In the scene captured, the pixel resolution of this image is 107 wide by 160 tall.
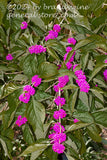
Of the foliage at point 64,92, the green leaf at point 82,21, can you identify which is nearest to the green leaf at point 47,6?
the foliage at point 64,92

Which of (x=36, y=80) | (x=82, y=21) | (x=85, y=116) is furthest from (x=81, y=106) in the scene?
(x=82, y=21)

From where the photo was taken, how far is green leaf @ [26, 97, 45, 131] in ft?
1.69

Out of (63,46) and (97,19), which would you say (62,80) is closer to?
(63,46)

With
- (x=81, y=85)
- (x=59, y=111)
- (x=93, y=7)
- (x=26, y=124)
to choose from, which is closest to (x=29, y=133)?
(x=26, y=124)

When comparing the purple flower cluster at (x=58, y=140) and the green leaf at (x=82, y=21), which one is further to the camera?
the green leaf at (x=82, y=21)

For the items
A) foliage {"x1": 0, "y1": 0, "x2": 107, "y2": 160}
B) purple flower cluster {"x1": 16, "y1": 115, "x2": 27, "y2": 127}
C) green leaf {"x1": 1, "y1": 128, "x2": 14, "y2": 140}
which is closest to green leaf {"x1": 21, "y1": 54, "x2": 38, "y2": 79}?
foliage {"x1": 0, "y1": 0, "x2": 107, "y2": 160}

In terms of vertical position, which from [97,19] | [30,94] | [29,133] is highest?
Result: [97,19]

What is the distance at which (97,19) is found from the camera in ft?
2.15

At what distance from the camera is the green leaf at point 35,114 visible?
515mm

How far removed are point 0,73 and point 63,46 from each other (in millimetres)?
234

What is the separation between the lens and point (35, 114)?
0.52 m

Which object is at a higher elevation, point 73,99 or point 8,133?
point 73,99

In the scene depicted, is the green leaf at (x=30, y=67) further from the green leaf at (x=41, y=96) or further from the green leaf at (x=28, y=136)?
the green leaf at (x=28, y=136)

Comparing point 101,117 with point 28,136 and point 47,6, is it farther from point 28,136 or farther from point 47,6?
point 47,6
